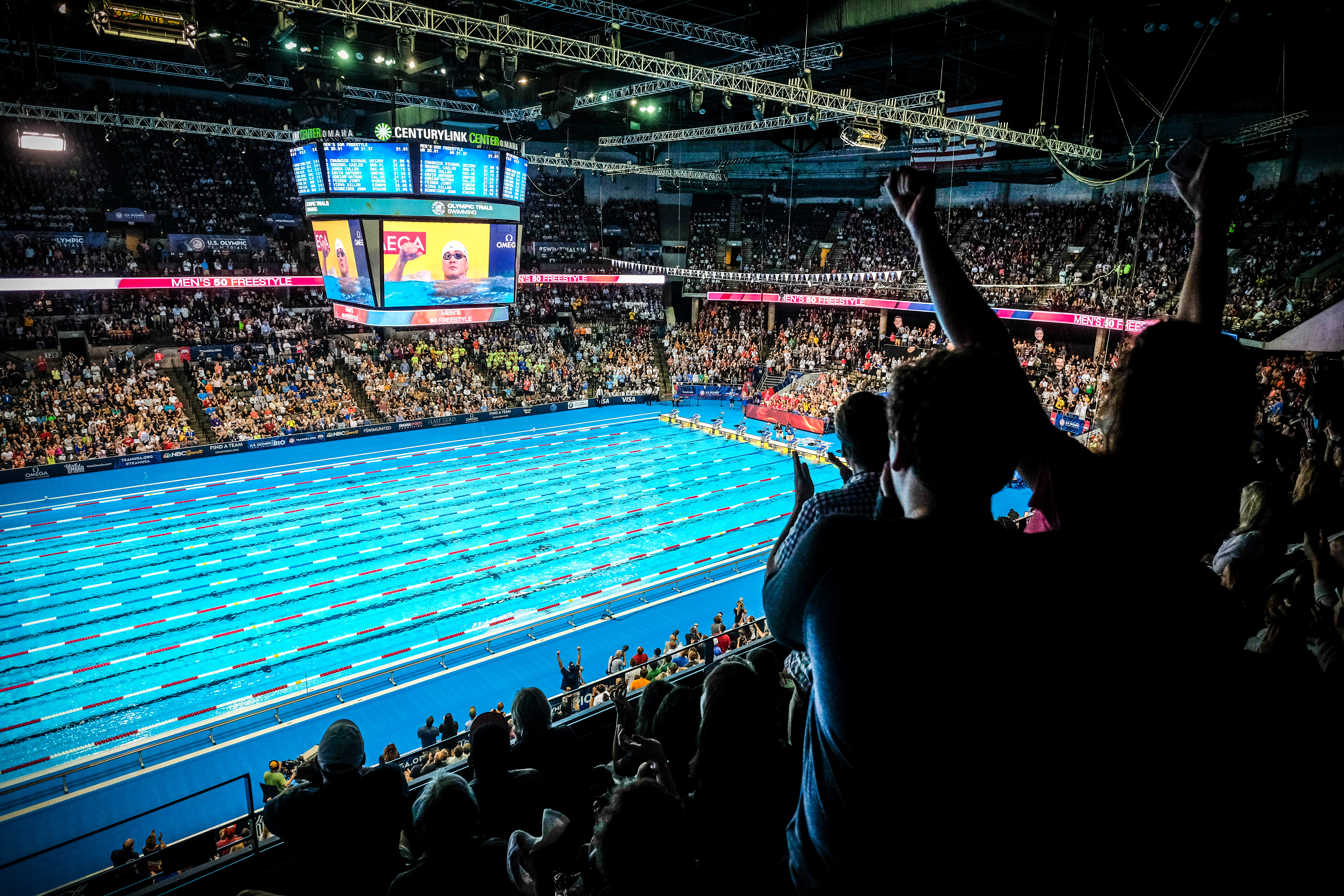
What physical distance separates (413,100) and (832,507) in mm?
28516

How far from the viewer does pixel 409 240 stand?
1686 centimetres

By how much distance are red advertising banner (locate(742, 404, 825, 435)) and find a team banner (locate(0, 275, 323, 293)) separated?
19867 mm

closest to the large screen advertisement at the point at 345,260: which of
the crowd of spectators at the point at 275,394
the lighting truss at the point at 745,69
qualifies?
the lighting truss at the point at 745,69

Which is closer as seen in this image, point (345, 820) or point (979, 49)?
point (345, 820)

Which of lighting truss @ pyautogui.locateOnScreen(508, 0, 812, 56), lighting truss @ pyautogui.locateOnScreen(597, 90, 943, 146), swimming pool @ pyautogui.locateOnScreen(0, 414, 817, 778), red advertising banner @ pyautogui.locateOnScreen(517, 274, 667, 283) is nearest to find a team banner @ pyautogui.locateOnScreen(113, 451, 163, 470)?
swimming pool @ pyautogui.locateOnScreen(0, 414, 817, 778)

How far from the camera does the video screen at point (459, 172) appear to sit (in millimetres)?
16297

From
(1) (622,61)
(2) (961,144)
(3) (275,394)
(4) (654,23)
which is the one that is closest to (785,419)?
(2) (961,144)

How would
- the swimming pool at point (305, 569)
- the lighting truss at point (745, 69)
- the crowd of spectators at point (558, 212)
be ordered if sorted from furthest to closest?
the crowd of spectators at point (558, 212) → the lighting truss at point (745, 69) → the swimming pool at point (305, 569)

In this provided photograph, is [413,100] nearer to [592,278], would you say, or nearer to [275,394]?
[275,394]

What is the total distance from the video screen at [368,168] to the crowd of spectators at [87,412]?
13581 mm

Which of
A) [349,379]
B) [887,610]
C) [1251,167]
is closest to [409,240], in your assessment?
[349,379]

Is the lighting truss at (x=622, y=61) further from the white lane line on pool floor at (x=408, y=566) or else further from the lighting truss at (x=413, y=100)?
the white lane line on pool floor at (x=408, y=566)

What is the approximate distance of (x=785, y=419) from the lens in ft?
102

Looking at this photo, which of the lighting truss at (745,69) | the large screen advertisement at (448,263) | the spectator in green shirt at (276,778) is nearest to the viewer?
the spectator in green shirt at (276,778)
